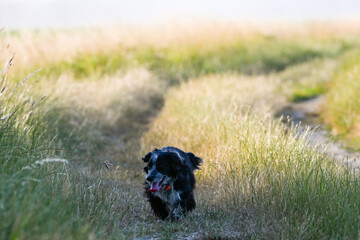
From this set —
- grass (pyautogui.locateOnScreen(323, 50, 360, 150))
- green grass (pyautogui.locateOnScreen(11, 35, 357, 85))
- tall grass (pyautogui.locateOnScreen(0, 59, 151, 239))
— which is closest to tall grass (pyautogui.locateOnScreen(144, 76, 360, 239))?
tall grass (pyautogui.locateOnScreen(0, 59, 151, 239))

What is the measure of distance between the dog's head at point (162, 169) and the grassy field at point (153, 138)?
1.27 feet

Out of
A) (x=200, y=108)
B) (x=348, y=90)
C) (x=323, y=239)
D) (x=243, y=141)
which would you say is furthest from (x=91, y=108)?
(x=323, y=239)

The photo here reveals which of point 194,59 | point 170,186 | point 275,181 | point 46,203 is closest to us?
point 46,203

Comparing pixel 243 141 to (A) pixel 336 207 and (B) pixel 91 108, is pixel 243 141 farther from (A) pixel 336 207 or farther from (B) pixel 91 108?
(B) pixel 91 108

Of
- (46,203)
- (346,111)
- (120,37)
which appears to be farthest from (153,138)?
(120,37)

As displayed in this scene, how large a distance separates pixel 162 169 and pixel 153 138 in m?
3.46

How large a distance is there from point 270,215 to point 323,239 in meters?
0.58

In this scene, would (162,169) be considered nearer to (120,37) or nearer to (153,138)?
(153,138)

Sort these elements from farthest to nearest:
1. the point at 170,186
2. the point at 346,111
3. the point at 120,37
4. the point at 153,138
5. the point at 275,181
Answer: the point at 120,37 < the point at 346,111 < the point at 153,138 < the point at 275,181 < the point at 170,186

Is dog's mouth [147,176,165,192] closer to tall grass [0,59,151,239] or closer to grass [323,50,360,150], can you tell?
tall grass [0,59,151,239]

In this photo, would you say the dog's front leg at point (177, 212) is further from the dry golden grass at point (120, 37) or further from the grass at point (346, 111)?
the dry golden grass at point (120, 37)

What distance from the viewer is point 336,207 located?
151 inches

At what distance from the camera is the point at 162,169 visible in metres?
4.04

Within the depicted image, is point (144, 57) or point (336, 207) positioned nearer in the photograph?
point (336, 207)
